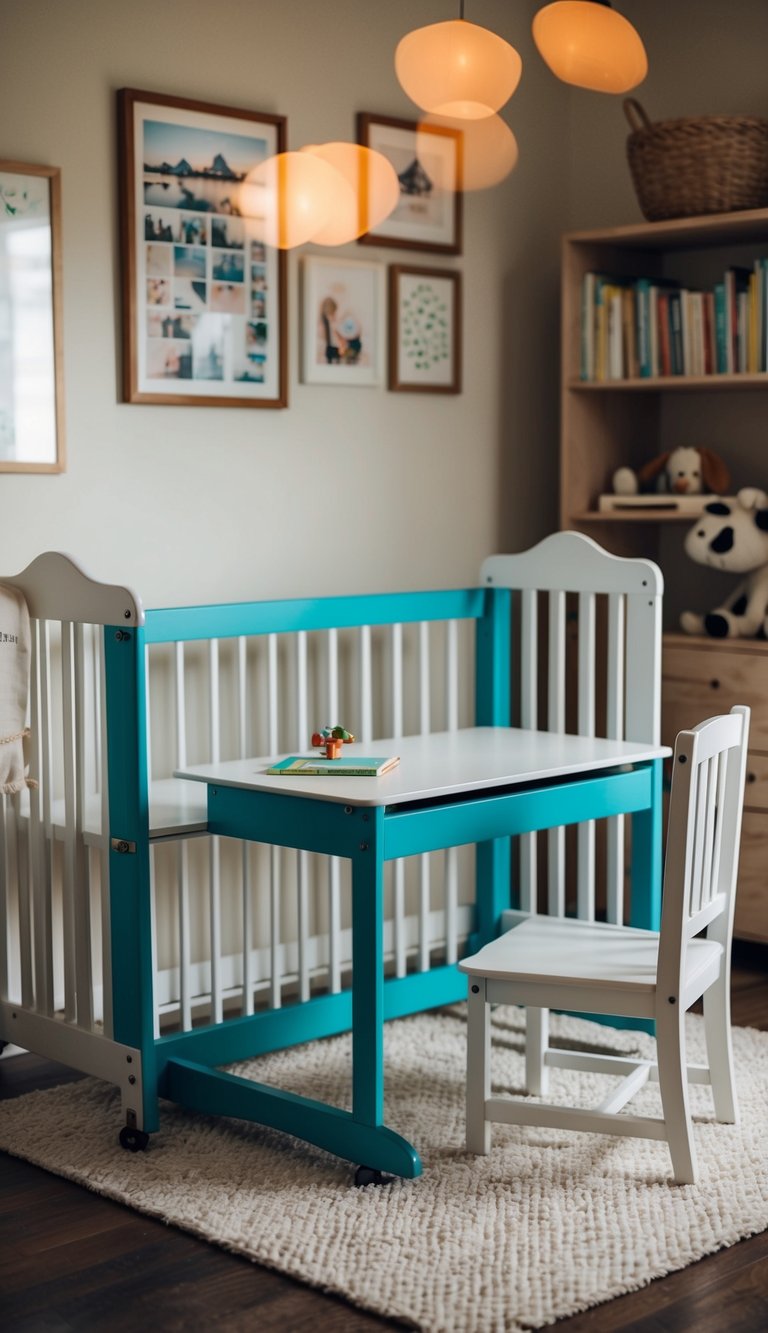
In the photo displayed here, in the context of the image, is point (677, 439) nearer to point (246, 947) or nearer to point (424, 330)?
point (424, 330)

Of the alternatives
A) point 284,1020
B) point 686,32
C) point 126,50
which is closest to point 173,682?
point 284,1020

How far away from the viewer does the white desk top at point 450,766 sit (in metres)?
2.36

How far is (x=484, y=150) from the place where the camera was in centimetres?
357

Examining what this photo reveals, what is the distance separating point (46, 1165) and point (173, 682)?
0.99m

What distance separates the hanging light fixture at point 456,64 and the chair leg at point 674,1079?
1.35 metres

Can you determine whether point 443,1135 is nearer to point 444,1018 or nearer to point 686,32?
point 444,1018

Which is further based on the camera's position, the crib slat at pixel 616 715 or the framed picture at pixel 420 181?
the framed picture at pixel 420 181

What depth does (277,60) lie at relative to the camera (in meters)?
3.15

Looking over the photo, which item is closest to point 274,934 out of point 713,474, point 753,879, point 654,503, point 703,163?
point 753,879

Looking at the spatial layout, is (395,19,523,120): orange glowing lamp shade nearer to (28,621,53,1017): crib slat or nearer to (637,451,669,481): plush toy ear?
(28,621,53,1017): crib slat

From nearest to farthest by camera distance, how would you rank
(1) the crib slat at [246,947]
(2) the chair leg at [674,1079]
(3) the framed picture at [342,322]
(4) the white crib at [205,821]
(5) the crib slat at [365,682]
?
(2) the chair leg at [674,1079], (4) the white crib at [205,821], (1) the crib slat at [246,947], (5) the crib slat at [365,682], (3) the framed picture at [342,322]

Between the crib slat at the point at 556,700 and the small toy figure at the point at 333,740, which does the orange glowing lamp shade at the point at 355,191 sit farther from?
the small toy figure at the point at 333,740

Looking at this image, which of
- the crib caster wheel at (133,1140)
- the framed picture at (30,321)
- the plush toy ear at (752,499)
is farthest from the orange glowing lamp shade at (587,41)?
Answer: the crib caster wheel at (133,1140)

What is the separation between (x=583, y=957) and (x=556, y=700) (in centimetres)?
94
